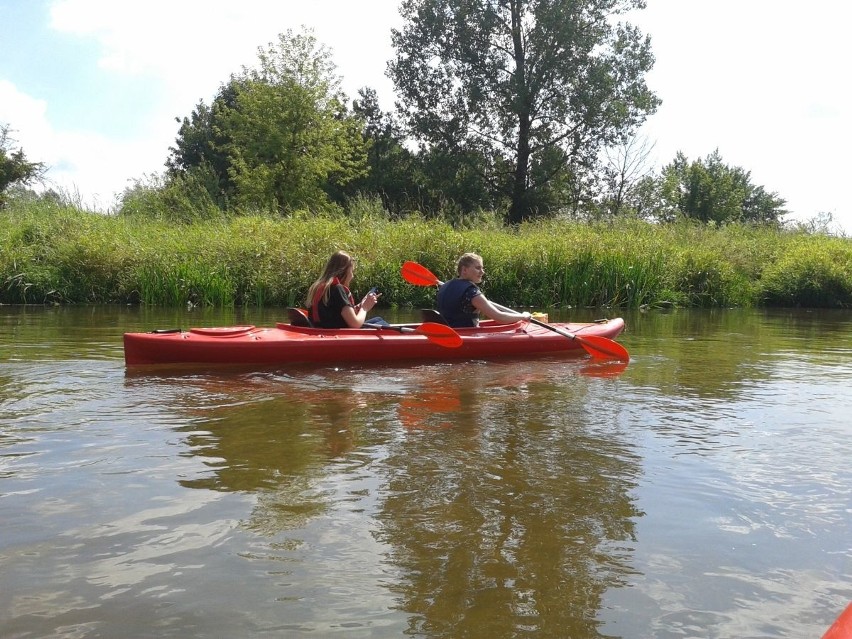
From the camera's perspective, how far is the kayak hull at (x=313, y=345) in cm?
616

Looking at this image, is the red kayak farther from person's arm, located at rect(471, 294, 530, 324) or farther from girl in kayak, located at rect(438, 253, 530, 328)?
girl in kayak, located at rect(438, 253, 530, 328)

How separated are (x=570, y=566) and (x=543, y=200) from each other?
2460 cm

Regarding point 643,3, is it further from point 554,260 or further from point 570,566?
point 570,566

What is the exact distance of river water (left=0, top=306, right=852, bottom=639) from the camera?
220 cm

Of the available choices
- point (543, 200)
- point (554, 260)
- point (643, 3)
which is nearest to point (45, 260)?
point (554, 260)

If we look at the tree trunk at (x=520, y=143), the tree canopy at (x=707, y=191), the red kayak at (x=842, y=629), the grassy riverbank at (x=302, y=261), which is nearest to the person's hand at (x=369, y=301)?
the red kayak at (x=842, y=629)

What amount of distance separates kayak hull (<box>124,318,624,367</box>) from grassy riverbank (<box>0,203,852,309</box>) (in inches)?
245

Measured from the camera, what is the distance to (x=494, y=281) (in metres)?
14.0

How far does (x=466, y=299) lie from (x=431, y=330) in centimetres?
58

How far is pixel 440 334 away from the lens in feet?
21.7

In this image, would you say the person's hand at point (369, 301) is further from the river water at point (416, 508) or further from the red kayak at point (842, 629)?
the red kayak at point (842, 629)

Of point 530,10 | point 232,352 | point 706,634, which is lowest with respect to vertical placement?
point 706,634

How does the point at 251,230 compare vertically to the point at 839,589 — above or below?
above

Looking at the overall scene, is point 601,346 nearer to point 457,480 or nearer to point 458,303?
point 458,303
